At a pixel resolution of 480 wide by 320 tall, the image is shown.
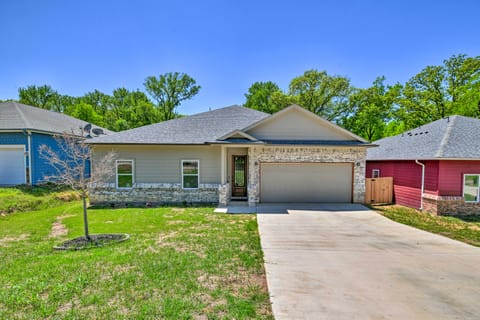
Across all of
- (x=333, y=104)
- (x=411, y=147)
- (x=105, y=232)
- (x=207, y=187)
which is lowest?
(x=105, y=232)

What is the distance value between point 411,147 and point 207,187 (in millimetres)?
11669

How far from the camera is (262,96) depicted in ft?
120

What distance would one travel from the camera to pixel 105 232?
295 inches

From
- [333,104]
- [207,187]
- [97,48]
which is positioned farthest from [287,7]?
[333,104]

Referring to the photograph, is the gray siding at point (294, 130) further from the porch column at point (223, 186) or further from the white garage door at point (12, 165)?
the white garage door at point (12, 165)

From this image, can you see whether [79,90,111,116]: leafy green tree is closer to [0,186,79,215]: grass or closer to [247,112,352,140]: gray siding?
[0,186,79,215]: grass

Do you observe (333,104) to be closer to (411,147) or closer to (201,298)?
(411,147)

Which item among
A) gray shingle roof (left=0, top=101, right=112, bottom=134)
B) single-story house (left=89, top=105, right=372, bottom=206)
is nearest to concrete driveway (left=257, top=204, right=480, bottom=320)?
single-story house (left=89, top=105, right=372, bottom=206)

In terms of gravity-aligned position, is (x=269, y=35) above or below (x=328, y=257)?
above

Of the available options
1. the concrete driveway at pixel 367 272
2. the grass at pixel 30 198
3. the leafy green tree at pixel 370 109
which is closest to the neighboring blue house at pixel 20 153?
the grass at pixel 30 198

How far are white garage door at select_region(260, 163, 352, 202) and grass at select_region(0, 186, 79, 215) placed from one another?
11.4m

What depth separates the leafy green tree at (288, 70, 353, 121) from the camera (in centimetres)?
2905

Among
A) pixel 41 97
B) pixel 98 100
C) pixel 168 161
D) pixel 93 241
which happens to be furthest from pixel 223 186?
pixel 41 97

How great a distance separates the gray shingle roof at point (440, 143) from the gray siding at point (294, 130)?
372 cm
